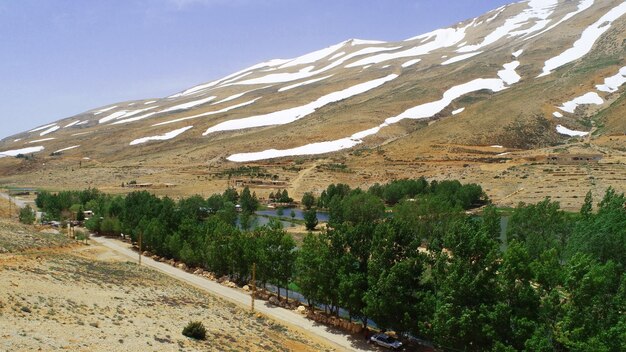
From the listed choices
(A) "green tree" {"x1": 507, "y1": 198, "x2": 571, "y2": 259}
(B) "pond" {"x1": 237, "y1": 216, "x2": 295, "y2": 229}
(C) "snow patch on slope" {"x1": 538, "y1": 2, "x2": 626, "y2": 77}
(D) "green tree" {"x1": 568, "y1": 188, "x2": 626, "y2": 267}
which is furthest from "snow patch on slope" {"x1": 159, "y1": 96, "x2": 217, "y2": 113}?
(D) "green tree" {"x1": 568, "y1": 188, "x2": 626, "y2": 267}

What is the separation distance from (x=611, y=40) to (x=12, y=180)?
148189mm

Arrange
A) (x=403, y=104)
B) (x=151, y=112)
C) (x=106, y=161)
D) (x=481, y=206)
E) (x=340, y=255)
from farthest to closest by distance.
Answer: (x=151, y=112) < (x=403, y=104) < (x=106, y=161) < (x=481, y=206) < (x=340, y=255)

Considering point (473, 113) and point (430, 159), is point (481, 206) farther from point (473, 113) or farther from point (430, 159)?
point (473, 113)

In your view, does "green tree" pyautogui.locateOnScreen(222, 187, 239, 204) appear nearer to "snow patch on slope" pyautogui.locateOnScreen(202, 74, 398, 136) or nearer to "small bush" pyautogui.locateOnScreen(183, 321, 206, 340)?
"small bush" pyautogui.locateOnScreen(183, 321, 206, 340)

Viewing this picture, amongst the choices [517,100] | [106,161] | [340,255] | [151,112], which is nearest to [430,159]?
[517,100]

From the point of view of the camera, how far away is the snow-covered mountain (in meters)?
97.2

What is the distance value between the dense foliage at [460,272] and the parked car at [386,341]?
584 mm

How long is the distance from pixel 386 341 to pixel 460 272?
220 inches

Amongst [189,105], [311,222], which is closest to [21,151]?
[189,105]

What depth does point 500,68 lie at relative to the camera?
133750 mm

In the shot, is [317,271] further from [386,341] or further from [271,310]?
[386,341]

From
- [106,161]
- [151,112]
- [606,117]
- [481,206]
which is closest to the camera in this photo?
[481,206]

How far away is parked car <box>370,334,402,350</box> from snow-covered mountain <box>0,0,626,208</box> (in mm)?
68621

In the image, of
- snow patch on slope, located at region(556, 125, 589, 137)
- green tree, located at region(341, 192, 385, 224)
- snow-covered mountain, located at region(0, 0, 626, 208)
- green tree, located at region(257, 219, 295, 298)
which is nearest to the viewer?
green tree, located at region(257, 219, 295, 298)
